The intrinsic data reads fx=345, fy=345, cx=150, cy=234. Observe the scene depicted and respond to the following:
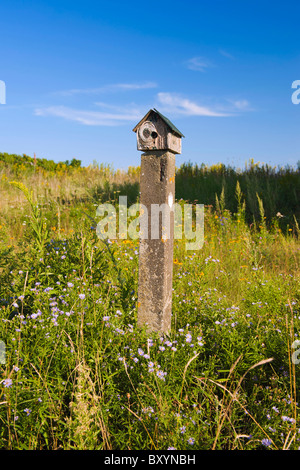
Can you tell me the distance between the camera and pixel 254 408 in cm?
238

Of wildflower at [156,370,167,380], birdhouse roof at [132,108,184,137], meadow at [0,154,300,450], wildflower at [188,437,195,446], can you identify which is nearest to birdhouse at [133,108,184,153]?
birdhouse roof at [132,108,184,137]

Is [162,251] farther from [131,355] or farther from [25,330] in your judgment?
[25,330]

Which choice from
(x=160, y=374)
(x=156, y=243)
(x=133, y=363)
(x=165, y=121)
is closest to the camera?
(x=160, y=374)

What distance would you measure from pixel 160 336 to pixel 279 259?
369cm

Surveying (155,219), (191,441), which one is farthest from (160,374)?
(155,219)

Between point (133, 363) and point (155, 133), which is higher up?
point (155, 133)

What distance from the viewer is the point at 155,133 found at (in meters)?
3.03

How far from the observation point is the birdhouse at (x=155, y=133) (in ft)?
9.74

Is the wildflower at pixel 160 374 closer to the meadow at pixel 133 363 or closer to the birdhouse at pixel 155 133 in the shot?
the meadow at pixel 133 363

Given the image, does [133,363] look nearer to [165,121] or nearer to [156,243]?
[156,243]

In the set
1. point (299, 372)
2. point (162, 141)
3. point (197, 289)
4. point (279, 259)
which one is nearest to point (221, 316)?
point (197, 289)

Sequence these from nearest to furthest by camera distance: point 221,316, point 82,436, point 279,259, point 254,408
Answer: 1. point 82,436
2. point 254,408
3. point 221,316
4. point 279,259

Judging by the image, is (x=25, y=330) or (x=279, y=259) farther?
(x=279, y=259)

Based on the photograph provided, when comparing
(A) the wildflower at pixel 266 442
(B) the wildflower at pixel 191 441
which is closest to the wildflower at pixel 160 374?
(B) the wildflower at pixel 191 441
